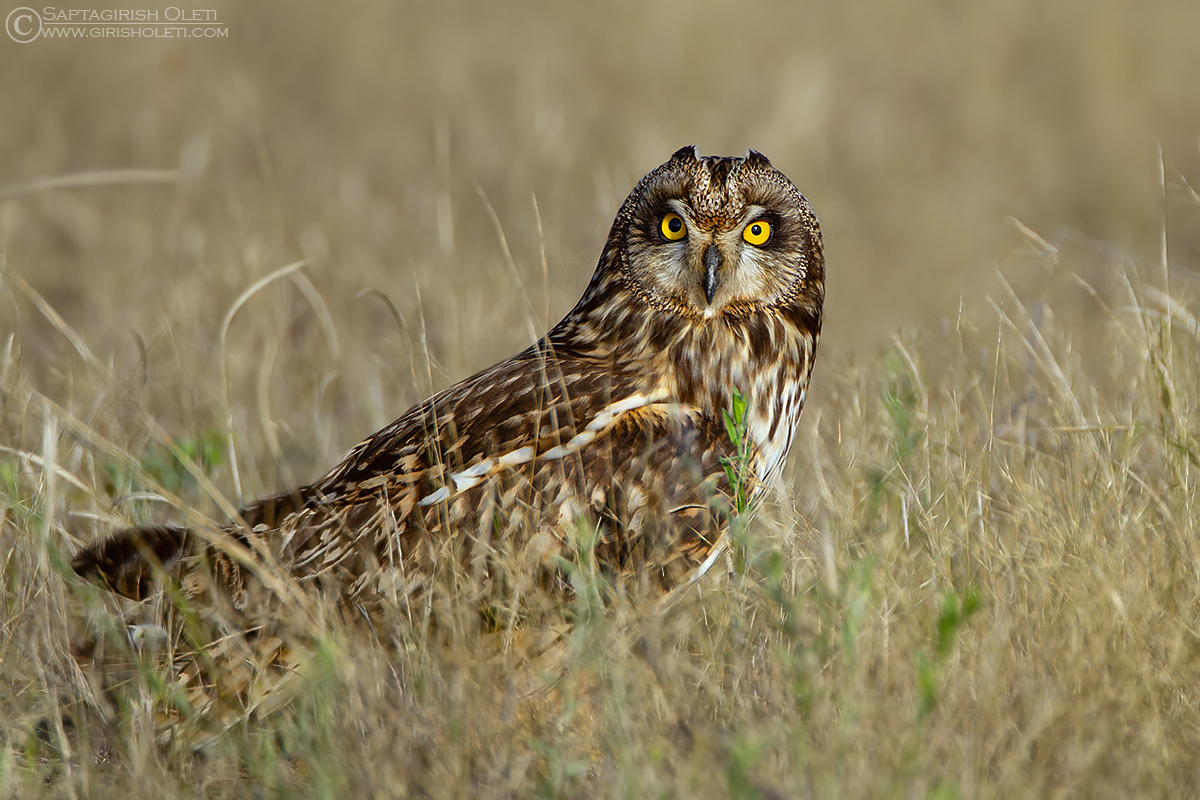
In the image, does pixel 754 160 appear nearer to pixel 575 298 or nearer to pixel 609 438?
pixel 609 438

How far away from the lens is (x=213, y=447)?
12.5ft

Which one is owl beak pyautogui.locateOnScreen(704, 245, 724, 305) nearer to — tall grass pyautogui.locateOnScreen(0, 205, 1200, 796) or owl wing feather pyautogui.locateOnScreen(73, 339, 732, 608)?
owl wing feather pyautogui.locateOnScreen(73, 339, 732, 608)

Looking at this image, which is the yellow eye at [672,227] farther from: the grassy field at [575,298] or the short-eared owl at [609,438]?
the grassy field at [575,298]

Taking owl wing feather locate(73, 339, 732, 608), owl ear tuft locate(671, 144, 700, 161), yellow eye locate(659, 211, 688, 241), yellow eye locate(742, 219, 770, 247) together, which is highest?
owl ear tuft locate(671, 144, 700, 161)

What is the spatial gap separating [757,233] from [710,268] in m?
0.21

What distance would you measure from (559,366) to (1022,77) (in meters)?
7.66

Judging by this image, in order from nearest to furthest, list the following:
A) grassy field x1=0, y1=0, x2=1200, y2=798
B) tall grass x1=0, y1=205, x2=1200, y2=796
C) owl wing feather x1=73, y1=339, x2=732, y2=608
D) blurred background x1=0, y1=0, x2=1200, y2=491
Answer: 1. tall grass x1=0, y1=205, x2=1200, y2=796
2. grassy field x1=0, y1=0, x2=1200, y2=798
3. owl wing feather x1=73, y1=339, x2=732, y2=608
4. blurred background x1=0, y1=0, x2=1200, y2=491

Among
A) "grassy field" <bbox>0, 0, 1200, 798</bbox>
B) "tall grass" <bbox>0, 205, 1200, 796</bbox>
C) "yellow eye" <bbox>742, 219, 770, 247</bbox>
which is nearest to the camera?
"tall grass" <bbox>0, 205, 1200, 796</bbox>

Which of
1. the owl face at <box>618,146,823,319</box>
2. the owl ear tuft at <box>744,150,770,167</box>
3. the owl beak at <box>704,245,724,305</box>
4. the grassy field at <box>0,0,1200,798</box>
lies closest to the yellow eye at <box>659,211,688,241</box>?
the owl face at <box>618,146,823,319</box>

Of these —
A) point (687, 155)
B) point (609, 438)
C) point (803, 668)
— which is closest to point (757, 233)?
point (687, 155)

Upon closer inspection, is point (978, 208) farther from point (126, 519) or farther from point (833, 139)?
point (126, 519)

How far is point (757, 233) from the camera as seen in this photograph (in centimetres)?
332

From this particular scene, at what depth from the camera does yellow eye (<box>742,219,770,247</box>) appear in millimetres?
3295

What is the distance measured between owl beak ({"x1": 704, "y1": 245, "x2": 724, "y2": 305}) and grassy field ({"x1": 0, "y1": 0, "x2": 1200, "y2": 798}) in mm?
498
